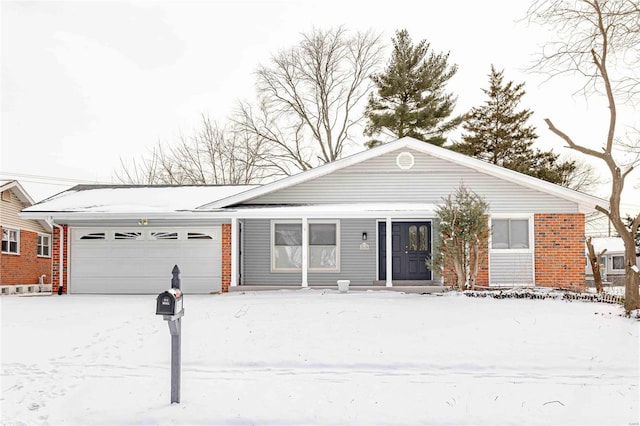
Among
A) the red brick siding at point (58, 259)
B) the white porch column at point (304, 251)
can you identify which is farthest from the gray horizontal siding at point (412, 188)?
the red brick siding at point (58, 259)

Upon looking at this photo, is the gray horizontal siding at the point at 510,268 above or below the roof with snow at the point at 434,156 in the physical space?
below

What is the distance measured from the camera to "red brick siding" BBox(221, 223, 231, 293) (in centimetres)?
1738

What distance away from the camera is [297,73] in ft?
119

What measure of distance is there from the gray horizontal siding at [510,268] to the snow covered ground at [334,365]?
4.24 metres

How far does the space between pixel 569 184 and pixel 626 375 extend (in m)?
35.0

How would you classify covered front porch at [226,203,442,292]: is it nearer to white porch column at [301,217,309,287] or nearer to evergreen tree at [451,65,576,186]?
white porch column at [301,217,309,287]

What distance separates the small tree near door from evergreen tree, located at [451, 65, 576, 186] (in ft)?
72.7

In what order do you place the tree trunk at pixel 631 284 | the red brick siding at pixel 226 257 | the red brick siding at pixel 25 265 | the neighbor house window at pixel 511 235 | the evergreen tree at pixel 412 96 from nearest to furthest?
the tree trunk at pixel 631 284
the neighbor house window at pixel 511 235
the red brick siding at pixel 226 257
the red brick siding at pixel 25 265
the evergreen tree at pixel 412 96

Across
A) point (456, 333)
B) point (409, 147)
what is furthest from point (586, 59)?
point (456, 333)

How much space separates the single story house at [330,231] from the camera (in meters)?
17.0

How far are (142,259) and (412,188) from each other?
851 cm

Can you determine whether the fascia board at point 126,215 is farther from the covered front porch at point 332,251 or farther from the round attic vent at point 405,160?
the round attic vent at point 405,160

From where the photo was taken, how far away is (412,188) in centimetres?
1723

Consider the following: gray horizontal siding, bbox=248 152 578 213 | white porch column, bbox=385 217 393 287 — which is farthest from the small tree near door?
gray horizontal siding, bbox=248 152 578 213
